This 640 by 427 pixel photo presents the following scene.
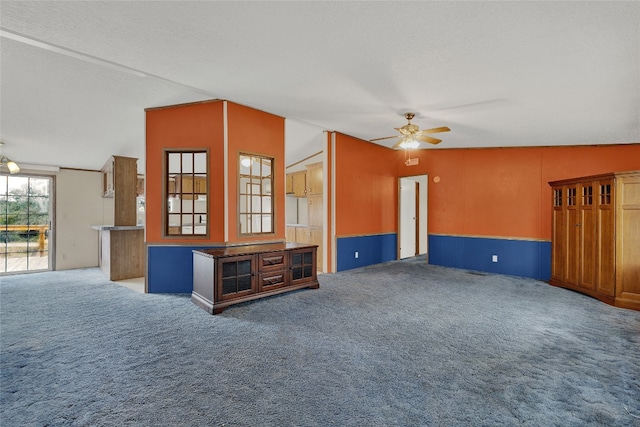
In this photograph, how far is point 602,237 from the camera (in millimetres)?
3885

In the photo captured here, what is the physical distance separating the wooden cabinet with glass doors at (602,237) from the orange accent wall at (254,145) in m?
4.44

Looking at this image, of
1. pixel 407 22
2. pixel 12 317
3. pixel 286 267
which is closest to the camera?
pixel 407 22

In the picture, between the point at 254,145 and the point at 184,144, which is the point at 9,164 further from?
the point at 254,145

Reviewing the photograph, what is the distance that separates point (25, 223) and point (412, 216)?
9.01m

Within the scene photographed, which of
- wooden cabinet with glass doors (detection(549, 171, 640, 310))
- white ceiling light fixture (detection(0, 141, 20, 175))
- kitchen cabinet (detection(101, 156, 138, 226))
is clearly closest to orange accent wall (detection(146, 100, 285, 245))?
kitchen cabinet (detection(101, 156, 138, 226))

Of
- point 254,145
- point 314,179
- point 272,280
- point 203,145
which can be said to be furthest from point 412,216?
point 203,145

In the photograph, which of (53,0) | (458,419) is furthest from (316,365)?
(53,0)

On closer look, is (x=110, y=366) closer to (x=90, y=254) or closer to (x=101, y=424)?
(x=101, y=424)

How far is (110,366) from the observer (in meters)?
2.25

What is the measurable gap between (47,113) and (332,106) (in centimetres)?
409

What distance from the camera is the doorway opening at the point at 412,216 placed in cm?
732

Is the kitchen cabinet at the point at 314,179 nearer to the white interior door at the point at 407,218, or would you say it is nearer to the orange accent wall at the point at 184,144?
the white interior door at the point at 407,218

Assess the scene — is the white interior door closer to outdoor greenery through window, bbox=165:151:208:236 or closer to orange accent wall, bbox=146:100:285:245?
orange accent wall, bbox=146:100:285:245

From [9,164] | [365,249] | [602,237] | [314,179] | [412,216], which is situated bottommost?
[365,249]
